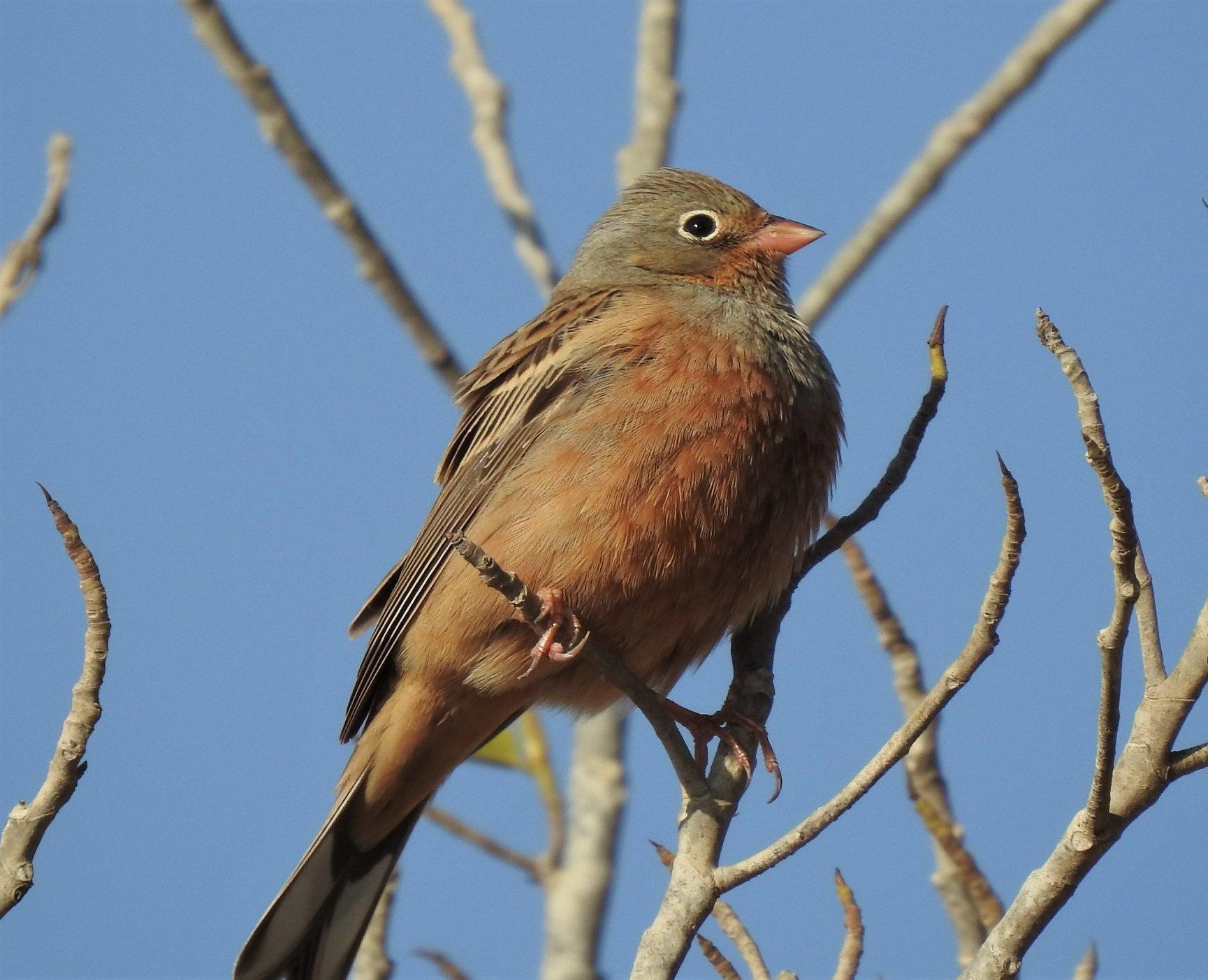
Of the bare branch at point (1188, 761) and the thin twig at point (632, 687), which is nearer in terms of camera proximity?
the bare branch at point (1188, 761)

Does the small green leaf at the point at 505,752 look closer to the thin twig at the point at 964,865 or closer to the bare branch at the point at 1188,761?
the thin twig at the point at 964,865

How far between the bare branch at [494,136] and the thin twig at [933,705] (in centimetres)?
533

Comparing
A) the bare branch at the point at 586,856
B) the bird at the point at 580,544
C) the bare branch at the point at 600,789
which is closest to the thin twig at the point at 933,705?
the bird at the point at 580,544

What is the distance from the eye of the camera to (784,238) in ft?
23.7

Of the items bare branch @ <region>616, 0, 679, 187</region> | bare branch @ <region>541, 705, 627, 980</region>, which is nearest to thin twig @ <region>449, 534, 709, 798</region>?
bare branch @ <region>541, 705, 627, 980</region>

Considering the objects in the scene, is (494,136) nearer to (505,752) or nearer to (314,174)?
(314,174)

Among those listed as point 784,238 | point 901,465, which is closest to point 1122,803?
point 901,465

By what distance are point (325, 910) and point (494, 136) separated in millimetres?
5003

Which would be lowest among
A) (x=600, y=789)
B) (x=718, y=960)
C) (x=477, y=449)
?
(x=718, y=960)

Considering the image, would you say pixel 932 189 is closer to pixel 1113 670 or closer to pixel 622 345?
pixel 622 345

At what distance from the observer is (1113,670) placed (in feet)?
11.9

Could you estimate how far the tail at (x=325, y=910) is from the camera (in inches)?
235

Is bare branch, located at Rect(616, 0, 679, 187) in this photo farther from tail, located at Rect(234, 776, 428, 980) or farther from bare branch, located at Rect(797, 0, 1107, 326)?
tail, located at Rect(234, 776, 428, 980)

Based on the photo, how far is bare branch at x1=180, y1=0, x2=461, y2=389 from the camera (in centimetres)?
827
